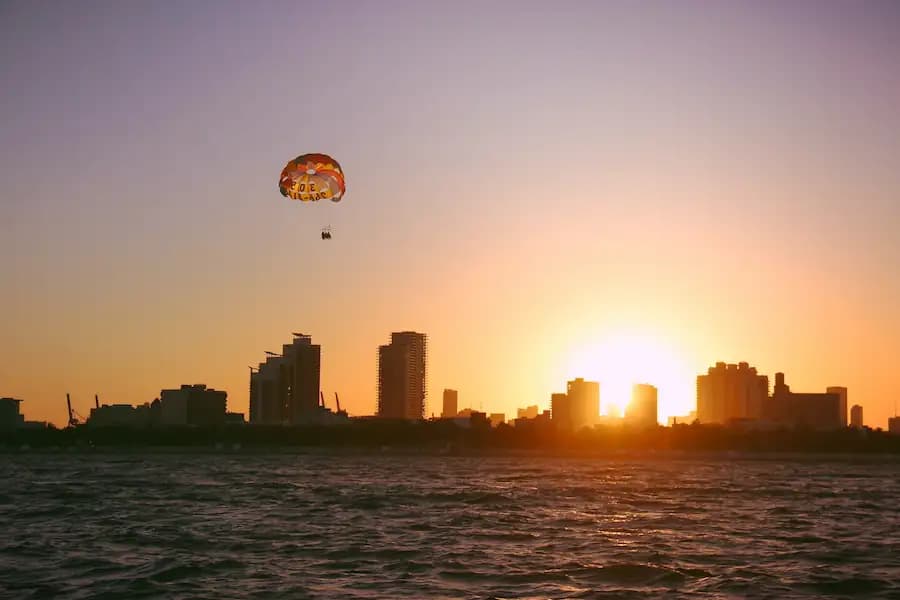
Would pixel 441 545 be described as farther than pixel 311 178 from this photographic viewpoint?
No

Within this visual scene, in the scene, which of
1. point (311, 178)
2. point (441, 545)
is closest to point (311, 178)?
point (311, 178)

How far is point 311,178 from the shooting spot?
88.5 m

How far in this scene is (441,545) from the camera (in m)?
49.7

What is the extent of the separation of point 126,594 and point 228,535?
17.6 m

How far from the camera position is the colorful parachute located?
87.5 metres

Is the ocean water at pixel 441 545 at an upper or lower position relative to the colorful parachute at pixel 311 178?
lower

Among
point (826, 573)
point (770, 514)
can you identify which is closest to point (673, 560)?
point (826, 573)

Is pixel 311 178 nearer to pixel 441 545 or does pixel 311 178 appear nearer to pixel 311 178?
pixel 311 178

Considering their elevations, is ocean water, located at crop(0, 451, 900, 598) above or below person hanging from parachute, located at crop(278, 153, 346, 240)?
below

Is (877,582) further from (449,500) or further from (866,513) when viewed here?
(449,500)

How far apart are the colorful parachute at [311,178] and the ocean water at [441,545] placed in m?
24.5

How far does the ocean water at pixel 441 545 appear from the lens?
37.8 meters

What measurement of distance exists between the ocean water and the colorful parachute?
2447cm

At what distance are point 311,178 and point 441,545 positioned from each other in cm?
4574
